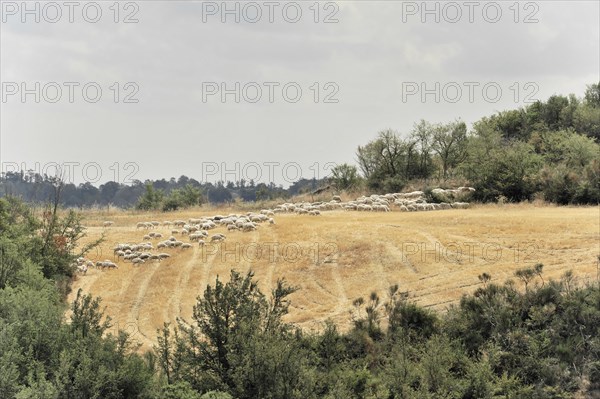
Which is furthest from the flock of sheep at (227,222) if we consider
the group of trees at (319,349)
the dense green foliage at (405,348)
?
the dense green foliage at (405,348)

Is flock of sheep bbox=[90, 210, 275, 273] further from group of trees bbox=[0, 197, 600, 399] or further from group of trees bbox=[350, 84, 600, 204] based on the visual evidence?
group of trees bbox=[350, 84, 600, 204]

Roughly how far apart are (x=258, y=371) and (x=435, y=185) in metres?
29.9

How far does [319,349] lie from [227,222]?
15.8 meters

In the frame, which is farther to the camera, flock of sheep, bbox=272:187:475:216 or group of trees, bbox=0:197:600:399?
flock of sheep, bbox=272:187:475:216

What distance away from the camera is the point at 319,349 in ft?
58.2

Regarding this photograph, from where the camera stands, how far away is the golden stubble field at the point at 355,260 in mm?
21734

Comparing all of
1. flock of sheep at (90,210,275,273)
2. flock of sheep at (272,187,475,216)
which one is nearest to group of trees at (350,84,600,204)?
flock of sheep at (272,187,475,216)

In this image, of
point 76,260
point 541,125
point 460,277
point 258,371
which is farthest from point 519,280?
point 541,125

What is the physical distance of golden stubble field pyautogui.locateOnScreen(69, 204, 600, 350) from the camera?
21734mm

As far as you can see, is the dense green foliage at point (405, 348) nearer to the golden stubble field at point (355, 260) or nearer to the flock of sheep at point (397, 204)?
the golden stubble field at point (355, 260)

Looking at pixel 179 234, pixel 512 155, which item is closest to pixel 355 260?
pixel 179 234

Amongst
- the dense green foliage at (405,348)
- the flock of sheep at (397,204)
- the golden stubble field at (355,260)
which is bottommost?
the dense green foliage at (405,348)

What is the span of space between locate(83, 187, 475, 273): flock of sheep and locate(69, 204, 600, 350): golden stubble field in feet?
1.81

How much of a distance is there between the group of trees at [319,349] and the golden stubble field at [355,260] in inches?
67.9
